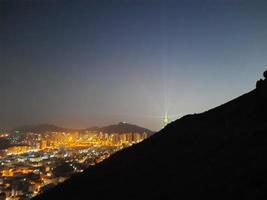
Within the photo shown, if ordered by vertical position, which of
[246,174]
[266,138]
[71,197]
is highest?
[266,138]

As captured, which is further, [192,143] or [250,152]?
[192,143]

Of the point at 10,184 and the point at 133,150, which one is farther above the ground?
the point at 133,150

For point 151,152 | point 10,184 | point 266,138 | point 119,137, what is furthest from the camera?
point 119,137

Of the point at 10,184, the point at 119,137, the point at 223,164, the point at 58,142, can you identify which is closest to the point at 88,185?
the point at 223,164

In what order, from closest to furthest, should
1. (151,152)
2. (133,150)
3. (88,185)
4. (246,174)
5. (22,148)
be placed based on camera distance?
(246,174)
(88,185)
(151,152)
(133,150)
(22,148)

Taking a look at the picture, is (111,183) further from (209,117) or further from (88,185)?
(209,117)

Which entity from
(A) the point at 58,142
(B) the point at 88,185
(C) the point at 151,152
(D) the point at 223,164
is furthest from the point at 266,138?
(A) the point at 58,142

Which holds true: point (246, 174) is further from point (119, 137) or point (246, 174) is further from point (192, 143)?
point (119, 137)
